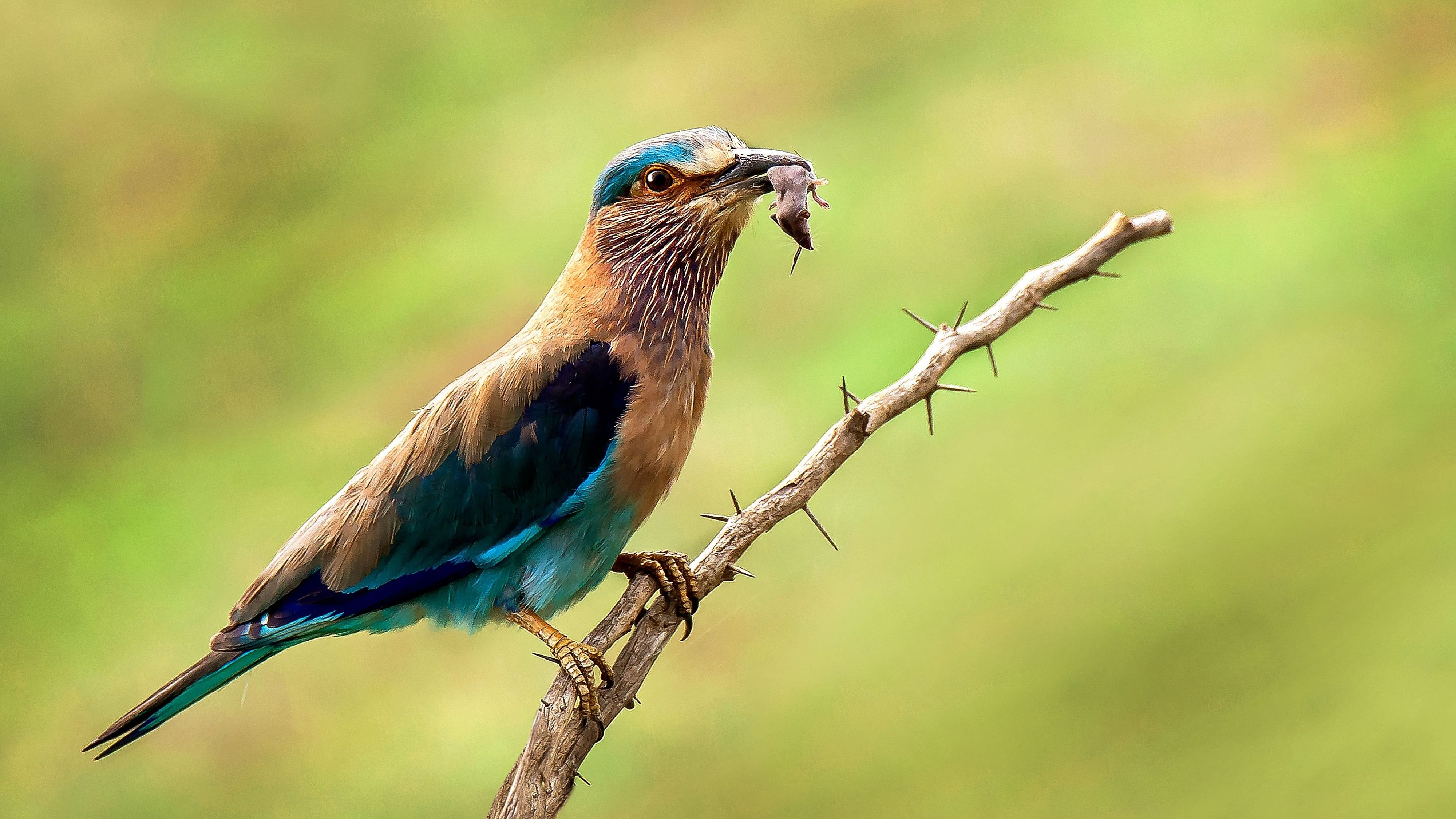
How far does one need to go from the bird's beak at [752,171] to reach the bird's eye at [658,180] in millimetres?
78

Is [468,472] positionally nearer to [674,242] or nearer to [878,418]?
[674,242]

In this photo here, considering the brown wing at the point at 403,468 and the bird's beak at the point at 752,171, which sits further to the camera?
the brown wing at the point at 403,468

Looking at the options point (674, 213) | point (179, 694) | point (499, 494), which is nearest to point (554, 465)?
point (499, 494)

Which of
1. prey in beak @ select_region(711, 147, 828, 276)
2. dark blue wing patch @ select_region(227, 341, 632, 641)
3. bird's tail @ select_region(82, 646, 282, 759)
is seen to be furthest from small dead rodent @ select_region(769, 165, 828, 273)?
bird's tail @ select_region(82, 646, 282, 759)

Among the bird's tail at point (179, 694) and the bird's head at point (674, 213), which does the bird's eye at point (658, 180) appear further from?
the bird's tail at point (179, 694)

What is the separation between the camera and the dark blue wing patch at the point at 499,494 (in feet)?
6.70

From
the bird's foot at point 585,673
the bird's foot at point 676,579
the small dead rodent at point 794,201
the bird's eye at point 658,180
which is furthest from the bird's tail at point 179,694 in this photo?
the small dead rodent at point 794,201

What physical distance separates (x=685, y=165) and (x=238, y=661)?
1110mm

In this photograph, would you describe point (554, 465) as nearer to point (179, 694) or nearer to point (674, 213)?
point (674, 213)

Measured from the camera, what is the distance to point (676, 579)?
81.9 inches

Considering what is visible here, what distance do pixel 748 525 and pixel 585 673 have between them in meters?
0.35

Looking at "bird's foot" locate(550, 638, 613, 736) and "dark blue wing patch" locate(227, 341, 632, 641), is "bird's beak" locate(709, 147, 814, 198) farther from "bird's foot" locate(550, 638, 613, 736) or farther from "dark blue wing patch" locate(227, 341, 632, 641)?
"bird's foot" locate(550, 638, 613, 736)

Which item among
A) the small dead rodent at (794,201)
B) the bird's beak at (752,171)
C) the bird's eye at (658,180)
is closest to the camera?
the small dead rodent at (794,201)

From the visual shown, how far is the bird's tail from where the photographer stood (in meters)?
1.92
